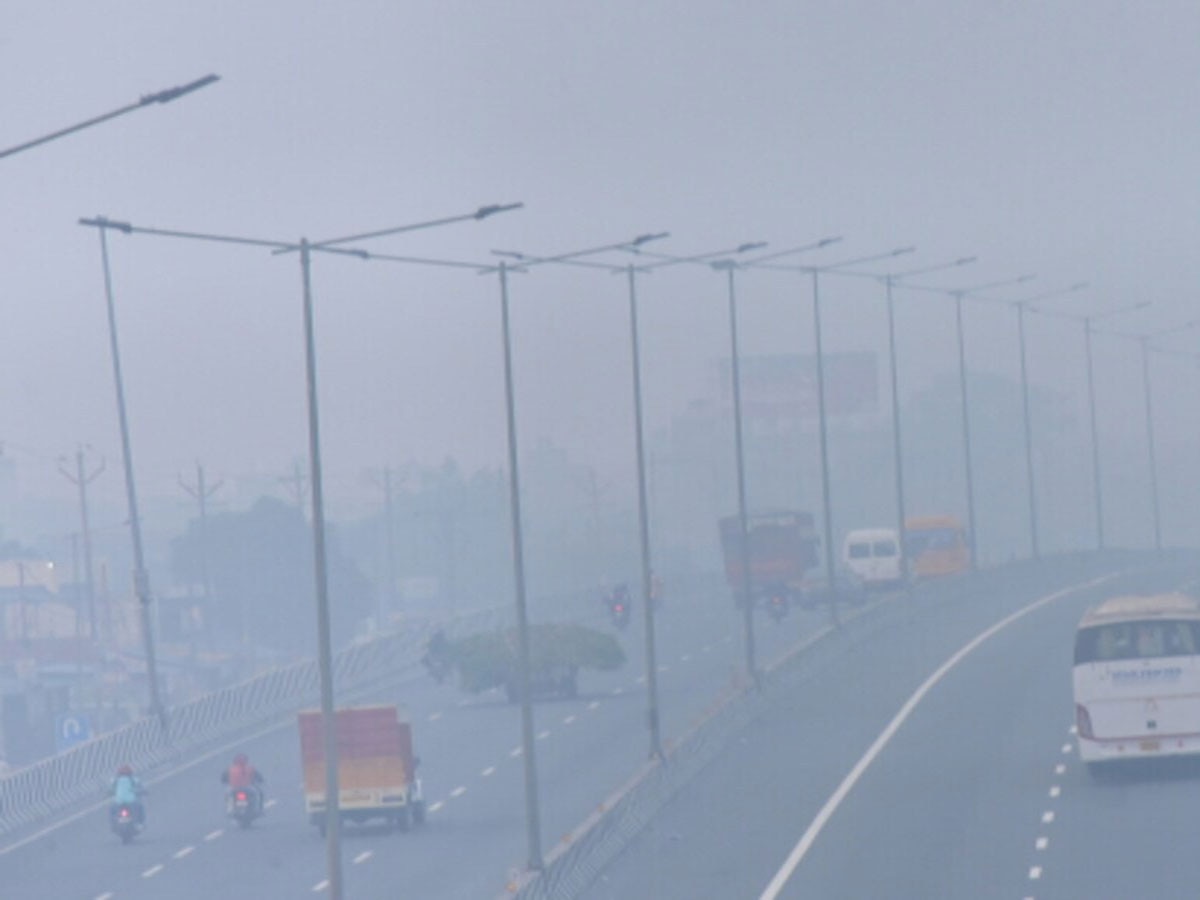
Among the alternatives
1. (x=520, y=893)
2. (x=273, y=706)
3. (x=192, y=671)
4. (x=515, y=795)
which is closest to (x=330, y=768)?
(x=520, y=893)

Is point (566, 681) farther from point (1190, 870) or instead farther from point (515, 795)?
point (1190, 870)

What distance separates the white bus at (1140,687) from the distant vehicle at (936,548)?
5550 centimetres

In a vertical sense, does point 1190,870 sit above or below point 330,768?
below

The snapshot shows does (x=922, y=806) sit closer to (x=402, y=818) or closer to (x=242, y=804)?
(x=402, y=818)

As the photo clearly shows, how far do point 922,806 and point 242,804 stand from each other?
12.6 meters

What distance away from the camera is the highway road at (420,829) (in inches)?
1412

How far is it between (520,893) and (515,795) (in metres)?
19.4

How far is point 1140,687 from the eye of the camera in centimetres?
3750

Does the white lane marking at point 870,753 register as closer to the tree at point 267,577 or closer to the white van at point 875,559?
the white van at point 875,559

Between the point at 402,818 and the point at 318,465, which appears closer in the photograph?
the point at 318,465

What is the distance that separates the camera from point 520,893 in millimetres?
26703

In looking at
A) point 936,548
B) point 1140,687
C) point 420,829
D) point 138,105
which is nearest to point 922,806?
point 1140,687

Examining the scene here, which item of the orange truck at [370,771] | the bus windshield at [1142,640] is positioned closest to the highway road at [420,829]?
the orange truck at [370,771]

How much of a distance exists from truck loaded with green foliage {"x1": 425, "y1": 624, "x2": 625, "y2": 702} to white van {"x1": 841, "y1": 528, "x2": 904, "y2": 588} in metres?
26.8
